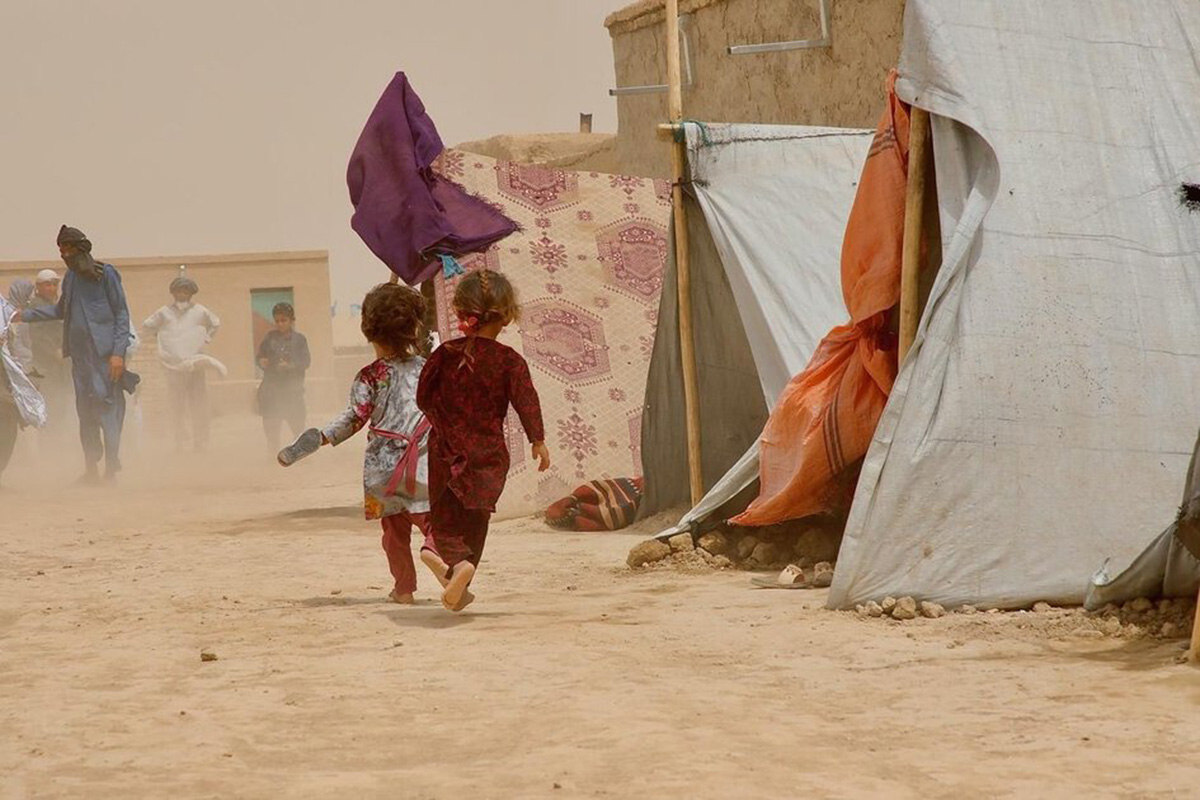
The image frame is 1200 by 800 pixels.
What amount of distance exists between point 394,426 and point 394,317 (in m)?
0.35

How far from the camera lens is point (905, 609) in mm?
5145

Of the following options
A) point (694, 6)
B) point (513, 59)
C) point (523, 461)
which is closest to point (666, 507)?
point (523, 461)

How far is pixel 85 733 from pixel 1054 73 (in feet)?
12.2

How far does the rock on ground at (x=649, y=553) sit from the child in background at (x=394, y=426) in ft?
3.57

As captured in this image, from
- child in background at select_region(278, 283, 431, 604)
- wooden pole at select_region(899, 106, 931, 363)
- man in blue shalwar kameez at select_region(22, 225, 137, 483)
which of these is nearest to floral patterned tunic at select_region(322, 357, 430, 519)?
child in background at select_region(278, 283, 431, 604)

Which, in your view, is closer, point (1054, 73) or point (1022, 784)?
point (1022, 784)

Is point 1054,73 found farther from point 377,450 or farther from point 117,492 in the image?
point 117,492

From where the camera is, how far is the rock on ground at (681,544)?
6.71 metres

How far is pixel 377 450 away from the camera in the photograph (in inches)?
230

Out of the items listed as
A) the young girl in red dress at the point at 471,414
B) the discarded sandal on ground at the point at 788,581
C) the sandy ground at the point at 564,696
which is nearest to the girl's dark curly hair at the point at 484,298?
the young girl in red dress at the point at 471,414

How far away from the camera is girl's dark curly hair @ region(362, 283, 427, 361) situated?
579cm

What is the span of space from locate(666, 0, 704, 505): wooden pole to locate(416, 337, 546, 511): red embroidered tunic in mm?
2008

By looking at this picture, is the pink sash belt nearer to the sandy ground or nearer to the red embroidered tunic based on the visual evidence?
the red embroidered tunic

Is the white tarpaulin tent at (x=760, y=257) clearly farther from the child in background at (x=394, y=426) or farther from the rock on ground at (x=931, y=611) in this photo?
the rock on ground at (x=931, y=611)
